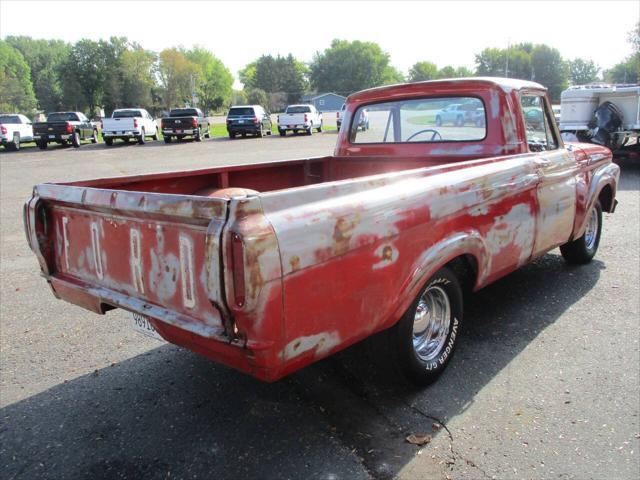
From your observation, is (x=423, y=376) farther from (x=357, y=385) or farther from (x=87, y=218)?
(x=87, y=218)

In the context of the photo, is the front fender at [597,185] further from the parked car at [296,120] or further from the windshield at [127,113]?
the parked car at [296,120]

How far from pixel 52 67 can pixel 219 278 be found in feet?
424

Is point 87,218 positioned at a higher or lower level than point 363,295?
higher

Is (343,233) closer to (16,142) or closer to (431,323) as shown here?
(431,323)

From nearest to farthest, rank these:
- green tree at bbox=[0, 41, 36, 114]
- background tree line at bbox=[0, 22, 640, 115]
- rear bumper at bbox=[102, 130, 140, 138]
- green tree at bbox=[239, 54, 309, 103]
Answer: rear bumper at bbox=[102, 130, 140, 138], green tree at bbox=[0, 41, 36, 114], background tree line at bbox=[0, 22, 640, 115], green tree at bbox=[239, 54, 309, 103]

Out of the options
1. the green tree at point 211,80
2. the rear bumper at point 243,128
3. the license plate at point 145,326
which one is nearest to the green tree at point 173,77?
the green tree at point 211,80

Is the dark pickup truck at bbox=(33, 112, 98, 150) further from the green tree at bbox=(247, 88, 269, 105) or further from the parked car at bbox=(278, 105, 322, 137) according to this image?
the green tree at bbox=(247, 88, 269, 105)

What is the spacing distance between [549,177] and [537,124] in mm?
580

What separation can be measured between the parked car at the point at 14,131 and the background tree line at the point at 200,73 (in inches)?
1503

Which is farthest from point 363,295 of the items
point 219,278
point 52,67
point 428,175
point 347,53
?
point 347,53

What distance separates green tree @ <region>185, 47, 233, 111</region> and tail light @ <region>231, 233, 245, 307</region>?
3781 inches

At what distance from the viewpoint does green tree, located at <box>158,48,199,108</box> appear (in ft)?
282

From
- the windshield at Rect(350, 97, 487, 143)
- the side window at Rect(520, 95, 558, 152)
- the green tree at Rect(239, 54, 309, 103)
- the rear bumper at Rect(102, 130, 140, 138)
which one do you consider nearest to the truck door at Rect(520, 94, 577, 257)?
the side window at Rect(520, 95, 558, 152)

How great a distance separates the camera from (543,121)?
460 centimetres
